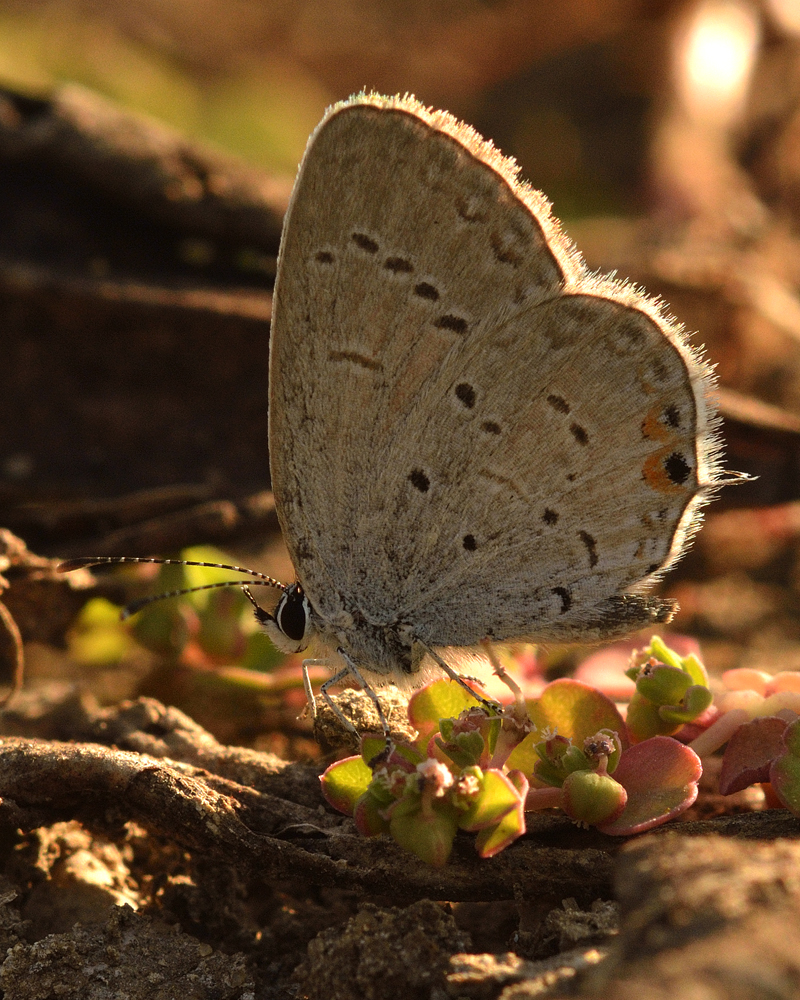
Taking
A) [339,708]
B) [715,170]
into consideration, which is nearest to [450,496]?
[339,708]

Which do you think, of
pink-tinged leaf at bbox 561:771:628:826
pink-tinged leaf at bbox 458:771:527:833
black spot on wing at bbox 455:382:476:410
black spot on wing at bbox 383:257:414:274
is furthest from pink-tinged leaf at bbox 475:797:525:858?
black spot on wing at bbox 383:257:414:274

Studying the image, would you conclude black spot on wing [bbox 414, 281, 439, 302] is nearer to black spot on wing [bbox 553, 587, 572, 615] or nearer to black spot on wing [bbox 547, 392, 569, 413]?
black spot on wing [bbox 547, 392, 569, 413]

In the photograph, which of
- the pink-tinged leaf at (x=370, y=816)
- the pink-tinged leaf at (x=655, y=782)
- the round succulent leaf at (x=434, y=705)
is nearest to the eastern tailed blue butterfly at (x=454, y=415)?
the round succulent leaf at (x=434, y=705)

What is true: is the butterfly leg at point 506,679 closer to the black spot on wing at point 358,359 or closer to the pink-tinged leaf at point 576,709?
the pink-tinged leaf at point 576,709

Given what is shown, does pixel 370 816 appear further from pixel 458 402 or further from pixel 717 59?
pixel 717 59

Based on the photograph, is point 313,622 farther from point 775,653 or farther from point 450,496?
point 775,653

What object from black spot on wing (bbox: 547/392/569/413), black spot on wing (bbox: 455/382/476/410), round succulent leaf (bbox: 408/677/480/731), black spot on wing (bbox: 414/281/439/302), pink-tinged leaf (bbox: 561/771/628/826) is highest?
black spot on wing (bbox: 414/281/439/302)

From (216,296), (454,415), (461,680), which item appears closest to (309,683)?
(461,680)
